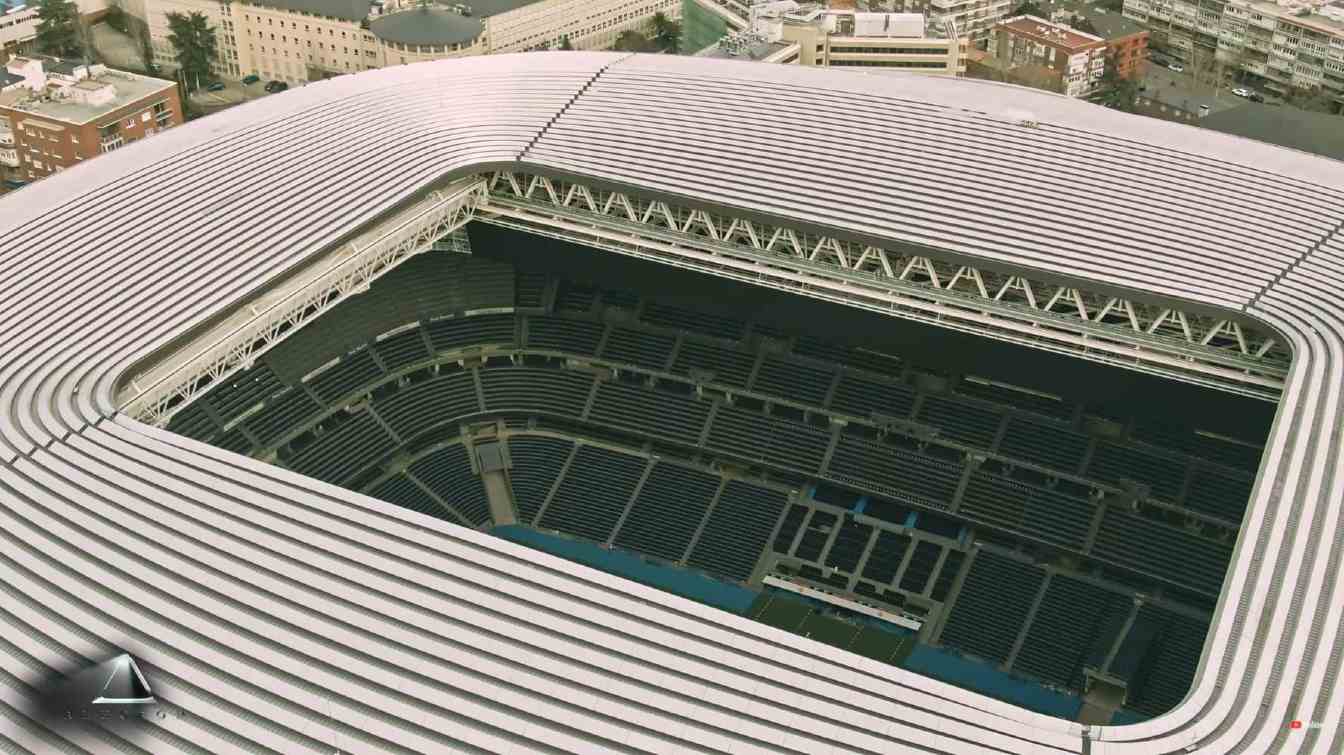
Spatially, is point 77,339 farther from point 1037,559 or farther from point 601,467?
point 1037,559

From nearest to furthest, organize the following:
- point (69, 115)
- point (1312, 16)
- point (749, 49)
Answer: point (69, 115)
point (749, 49)
point (1312, 16)

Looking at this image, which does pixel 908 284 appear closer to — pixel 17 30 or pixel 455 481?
pixel 455 481

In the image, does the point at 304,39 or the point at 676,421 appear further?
the point at 304,39

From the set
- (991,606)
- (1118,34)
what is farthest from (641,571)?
(1118,34)

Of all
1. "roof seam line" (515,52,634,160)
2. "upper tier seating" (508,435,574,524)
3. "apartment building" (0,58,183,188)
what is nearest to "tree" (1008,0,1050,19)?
"apartment building" (0,58,183,188)

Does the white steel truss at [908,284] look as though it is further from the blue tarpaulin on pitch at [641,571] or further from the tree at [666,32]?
the tree at [666,32]

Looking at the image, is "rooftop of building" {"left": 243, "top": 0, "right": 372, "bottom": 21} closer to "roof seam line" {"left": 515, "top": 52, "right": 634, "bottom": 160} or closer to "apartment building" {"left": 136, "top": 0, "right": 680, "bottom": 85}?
"apartment building" {"left": 136, "top": 0, "right": 680, "bottom": 85}
